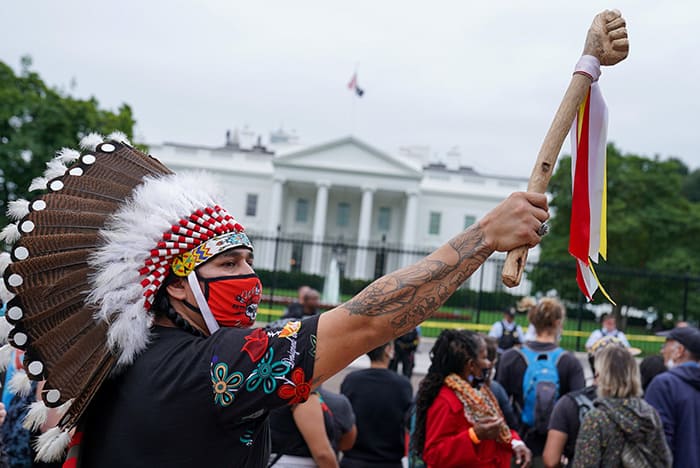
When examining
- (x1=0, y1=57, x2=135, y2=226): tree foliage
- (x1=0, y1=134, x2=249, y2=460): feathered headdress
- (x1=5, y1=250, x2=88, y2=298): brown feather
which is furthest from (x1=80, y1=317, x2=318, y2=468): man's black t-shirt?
(x1=0, y1=57, x2=135, y2=226): tree foliage

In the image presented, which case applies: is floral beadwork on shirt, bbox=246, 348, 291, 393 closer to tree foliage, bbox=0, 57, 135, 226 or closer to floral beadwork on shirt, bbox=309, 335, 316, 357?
floral beadwork on shirt, bbox=309, 335, 316, 357

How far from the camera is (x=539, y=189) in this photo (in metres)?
1.82

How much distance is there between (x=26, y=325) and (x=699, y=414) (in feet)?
14.0

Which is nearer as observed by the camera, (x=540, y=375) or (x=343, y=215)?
(x=540, y=375)

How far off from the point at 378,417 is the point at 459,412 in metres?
0.84

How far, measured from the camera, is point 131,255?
198 cm

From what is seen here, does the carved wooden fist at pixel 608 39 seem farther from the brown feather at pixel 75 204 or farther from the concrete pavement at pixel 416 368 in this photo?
the concrete pavement at pixel 416 368

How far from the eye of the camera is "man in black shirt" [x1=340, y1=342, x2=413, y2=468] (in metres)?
4.58

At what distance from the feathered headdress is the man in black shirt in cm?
270

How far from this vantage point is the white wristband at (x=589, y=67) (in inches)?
77.5

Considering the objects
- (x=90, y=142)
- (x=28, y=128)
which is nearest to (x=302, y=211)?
(x=28, y=128)

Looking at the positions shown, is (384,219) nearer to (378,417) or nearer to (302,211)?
(302,211)

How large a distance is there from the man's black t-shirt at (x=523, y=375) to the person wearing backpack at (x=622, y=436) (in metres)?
1.49

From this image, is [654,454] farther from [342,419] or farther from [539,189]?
[539,189]
